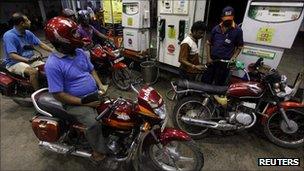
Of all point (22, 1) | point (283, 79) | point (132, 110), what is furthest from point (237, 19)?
point (22, 1)

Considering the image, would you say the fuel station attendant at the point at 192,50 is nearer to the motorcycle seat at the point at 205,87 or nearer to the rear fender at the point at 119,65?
the motorcycle seat at the point at 205,87

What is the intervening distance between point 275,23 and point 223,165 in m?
2.08

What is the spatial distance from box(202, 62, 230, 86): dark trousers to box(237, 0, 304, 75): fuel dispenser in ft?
1.18

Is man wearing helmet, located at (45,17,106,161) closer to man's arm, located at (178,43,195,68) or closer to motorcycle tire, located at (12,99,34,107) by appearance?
man's arm, located at (178,43,195,68)

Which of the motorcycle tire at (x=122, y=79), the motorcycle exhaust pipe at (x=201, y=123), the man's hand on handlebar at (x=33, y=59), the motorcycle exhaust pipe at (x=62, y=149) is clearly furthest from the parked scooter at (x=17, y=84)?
the motorcycle exhaust pipe at (x=201, y=123)

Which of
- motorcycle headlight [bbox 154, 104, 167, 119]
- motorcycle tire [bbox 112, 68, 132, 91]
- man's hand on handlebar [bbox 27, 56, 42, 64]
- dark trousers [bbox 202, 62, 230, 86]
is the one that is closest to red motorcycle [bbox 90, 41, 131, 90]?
motorcycle tire [bbox 112, 68, 132, 91]

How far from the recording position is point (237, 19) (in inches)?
487

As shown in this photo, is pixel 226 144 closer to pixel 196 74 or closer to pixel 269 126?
pixel 269 126

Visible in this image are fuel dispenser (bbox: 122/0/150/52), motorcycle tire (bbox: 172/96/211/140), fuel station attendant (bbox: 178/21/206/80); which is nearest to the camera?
motorcycle tire (bbox: 172/96/211/140)

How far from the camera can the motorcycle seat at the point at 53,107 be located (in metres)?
1.98

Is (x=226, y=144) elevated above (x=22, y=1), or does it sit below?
below

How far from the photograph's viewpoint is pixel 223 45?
118 inches

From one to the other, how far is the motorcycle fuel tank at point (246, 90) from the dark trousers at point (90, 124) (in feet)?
5.41

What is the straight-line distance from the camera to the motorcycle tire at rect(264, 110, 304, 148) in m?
2.54
